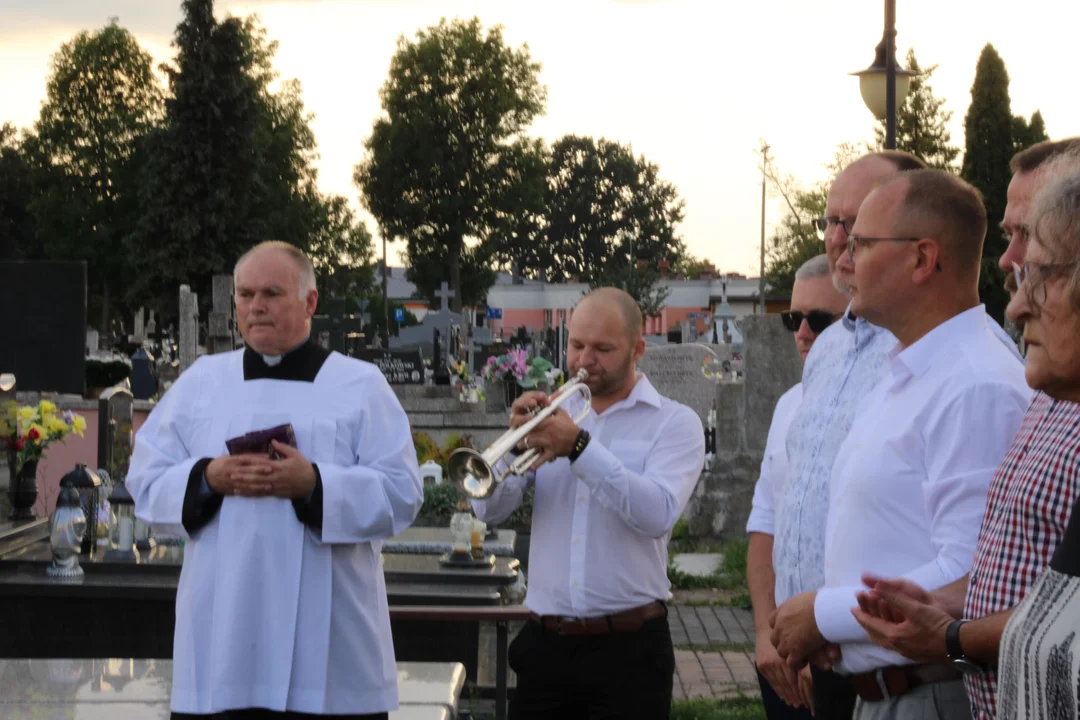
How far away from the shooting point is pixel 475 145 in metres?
57.8

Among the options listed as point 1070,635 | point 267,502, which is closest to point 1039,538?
point 1070,635

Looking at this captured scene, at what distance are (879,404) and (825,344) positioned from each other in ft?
2.70

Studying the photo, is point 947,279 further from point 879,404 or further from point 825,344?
point 825,344

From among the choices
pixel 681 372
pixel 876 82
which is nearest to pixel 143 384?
pixel 681 372

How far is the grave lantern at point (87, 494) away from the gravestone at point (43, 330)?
2.26 meters

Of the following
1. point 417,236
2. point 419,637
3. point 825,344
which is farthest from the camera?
point 417,236

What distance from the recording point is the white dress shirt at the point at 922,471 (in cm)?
259

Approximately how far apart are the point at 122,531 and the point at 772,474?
4.33m

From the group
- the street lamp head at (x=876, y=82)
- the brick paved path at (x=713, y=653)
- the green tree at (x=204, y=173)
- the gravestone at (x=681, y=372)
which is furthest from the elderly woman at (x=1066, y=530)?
the green tree at (x=204, y=173)

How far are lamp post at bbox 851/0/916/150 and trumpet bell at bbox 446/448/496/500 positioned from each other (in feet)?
26.5

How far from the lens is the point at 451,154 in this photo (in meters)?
57.2

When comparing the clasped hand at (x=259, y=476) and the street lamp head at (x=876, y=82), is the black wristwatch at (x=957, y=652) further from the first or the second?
the street lamp head at (x=876, y=82)

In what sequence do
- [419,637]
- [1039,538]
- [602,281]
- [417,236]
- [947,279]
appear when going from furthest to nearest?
[417,236], [602,281], [419,637], [947,279], [1039,538]

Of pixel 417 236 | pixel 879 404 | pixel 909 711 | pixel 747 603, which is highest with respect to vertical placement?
pixel 417 236
